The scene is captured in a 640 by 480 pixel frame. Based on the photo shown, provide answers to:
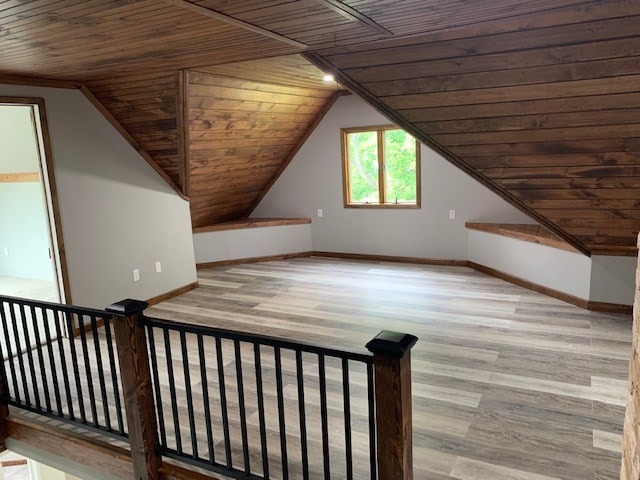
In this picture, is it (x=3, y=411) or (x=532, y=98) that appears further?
(x=3, y=411)

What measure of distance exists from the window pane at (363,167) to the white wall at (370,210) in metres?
0.16

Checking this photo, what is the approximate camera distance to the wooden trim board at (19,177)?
5609 millimetres

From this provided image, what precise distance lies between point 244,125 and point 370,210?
2.17 meters

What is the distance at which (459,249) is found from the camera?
6051 mm

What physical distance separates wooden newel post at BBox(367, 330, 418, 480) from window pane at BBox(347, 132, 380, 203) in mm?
4814

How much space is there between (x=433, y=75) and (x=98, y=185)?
3.17m

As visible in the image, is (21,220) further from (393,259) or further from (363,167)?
(393,259)

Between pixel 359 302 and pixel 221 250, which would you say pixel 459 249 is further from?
pixel 221 250

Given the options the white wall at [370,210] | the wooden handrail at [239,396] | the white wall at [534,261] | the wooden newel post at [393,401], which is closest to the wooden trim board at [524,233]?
the white wall at [534,261]

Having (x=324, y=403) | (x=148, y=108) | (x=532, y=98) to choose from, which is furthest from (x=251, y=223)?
(x=324, y=403)

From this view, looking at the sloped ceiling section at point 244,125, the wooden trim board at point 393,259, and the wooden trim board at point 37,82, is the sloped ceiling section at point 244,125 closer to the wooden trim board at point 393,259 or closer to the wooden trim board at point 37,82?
the wooden trim board at point 37,82

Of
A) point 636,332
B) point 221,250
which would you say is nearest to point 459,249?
point 221,250

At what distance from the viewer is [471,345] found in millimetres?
3688

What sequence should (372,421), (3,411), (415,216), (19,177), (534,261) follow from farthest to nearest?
(415,216)
(19,177)
(534,261)
(3,411)
(372,421)
